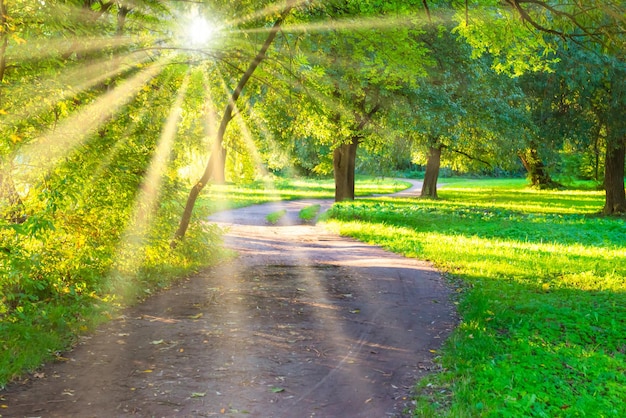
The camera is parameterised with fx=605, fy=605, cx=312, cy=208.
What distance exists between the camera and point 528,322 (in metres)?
7.89

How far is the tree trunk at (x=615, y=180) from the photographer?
23.7 m

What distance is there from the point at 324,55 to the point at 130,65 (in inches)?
207

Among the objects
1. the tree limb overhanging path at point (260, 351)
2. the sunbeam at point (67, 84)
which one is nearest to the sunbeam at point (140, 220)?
the tree limb overhanging path at point (260, 351)

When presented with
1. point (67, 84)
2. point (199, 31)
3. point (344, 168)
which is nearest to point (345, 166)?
point (344, 168)

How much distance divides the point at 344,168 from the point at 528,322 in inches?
795

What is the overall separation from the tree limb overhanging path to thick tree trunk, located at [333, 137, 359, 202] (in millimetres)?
Result: 15381

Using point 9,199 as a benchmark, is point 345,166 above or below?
above

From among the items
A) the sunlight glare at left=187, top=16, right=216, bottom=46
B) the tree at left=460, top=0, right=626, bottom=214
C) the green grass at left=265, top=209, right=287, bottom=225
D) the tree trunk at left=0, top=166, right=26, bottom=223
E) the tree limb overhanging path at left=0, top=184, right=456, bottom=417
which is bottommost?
the green grass at left=265, top=209, right=287, bottom=225

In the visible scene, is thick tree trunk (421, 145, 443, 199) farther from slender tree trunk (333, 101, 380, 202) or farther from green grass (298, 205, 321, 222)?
green grass (298, 205, 321, 222)

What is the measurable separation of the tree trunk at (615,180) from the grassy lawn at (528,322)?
6.29 meters

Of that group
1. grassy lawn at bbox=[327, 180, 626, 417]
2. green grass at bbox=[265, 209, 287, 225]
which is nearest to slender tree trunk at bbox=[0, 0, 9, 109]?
grassy lawn at bbox=[327, 180, 626, 417]

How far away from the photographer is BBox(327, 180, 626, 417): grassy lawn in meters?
5.48

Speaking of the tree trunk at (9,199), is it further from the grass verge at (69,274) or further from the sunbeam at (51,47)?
the sunbeam at (51,47)

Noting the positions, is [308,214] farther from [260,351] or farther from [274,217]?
[260,351]
